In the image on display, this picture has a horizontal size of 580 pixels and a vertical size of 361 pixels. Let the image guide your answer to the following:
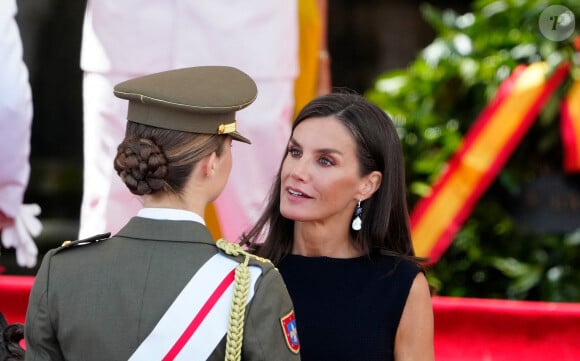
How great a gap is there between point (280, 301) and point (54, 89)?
3.14 meters

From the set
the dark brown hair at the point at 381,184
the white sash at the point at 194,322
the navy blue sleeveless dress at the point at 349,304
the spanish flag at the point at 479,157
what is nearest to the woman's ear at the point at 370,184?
the dark brown hair at the point at 381,184

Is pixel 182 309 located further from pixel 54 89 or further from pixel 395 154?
pixel 54 89

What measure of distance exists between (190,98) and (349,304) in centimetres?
68

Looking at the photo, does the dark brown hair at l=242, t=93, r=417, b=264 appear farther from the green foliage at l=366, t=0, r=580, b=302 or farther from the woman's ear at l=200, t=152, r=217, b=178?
the green foliage at l=366, t=0, r=580, b=302

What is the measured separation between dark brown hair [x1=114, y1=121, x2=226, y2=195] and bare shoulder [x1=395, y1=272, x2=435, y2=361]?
67 cm

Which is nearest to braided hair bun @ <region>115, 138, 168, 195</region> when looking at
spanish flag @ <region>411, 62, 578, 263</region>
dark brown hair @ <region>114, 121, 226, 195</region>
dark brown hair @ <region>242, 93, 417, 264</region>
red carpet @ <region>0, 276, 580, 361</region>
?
dark brown hair @ <region>114, 121, 226, 195</region>

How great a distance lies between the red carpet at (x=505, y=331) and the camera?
2654 mm

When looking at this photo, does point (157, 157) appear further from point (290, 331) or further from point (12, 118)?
point (12, 118)

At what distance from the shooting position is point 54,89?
177 inches

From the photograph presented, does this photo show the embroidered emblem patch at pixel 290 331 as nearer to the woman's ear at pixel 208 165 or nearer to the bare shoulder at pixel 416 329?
the woman's ear at pixel 208 165

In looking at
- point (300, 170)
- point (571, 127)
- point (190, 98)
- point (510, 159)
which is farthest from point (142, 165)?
point (510, 159)

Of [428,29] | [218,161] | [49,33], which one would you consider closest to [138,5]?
[218,161]

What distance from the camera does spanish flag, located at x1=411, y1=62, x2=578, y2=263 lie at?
12.1ft

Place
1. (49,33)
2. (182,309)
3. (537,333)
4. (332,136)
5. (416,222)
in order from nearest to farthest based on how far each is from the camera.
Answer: (182,309)
(332,136)
(537,333)
(416,222)
(49,33)
